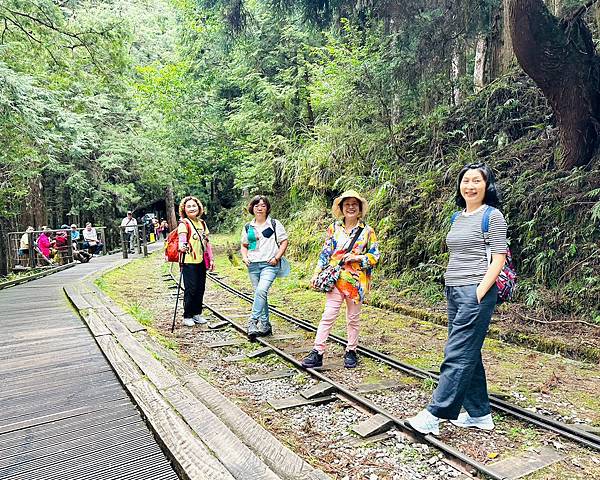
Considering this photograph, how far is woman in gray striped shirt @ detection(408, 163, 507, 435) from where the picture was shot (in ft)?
10.8

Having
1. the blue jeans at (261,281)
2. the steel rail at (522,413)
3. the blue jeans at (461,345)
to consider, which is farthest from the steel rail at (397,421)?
the steel rail at (522,413)

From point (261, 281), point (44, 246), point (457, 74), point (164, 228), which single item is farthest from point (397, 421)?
point (164, 228)

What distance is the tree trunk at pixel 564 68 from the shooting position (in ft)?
22.1

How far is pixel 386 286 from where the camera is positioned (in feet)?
31.7

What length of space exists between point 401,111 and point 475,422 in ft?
34.7

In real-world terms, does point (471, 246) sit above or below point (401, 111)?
below

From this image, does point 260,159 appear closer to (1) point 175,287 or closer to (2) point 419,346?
(1) point 175,287

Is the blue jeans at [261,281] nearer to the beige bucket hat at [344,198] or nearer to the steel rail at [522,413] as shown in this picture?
the steel rail at [522,413]

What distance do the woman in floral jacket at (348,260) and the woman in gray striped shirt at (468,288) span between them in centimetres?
153

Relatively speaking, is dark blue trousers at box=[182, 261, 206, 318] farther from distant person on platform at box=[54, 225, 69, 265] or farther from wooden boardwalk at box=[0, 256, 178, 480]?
distant person on platform at box=[54, 225, 69, 265]

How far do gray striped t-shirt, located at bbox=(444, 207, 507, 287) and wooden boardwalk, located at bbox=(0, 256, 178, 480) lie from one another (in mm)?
2256

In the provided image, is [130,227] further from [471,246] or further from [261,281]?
[471,246]

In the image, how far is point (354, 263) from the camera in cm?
503

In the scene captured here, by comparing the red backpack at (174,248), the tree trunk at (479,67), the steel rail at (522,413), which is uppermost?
the tree trunk at (479,67)
